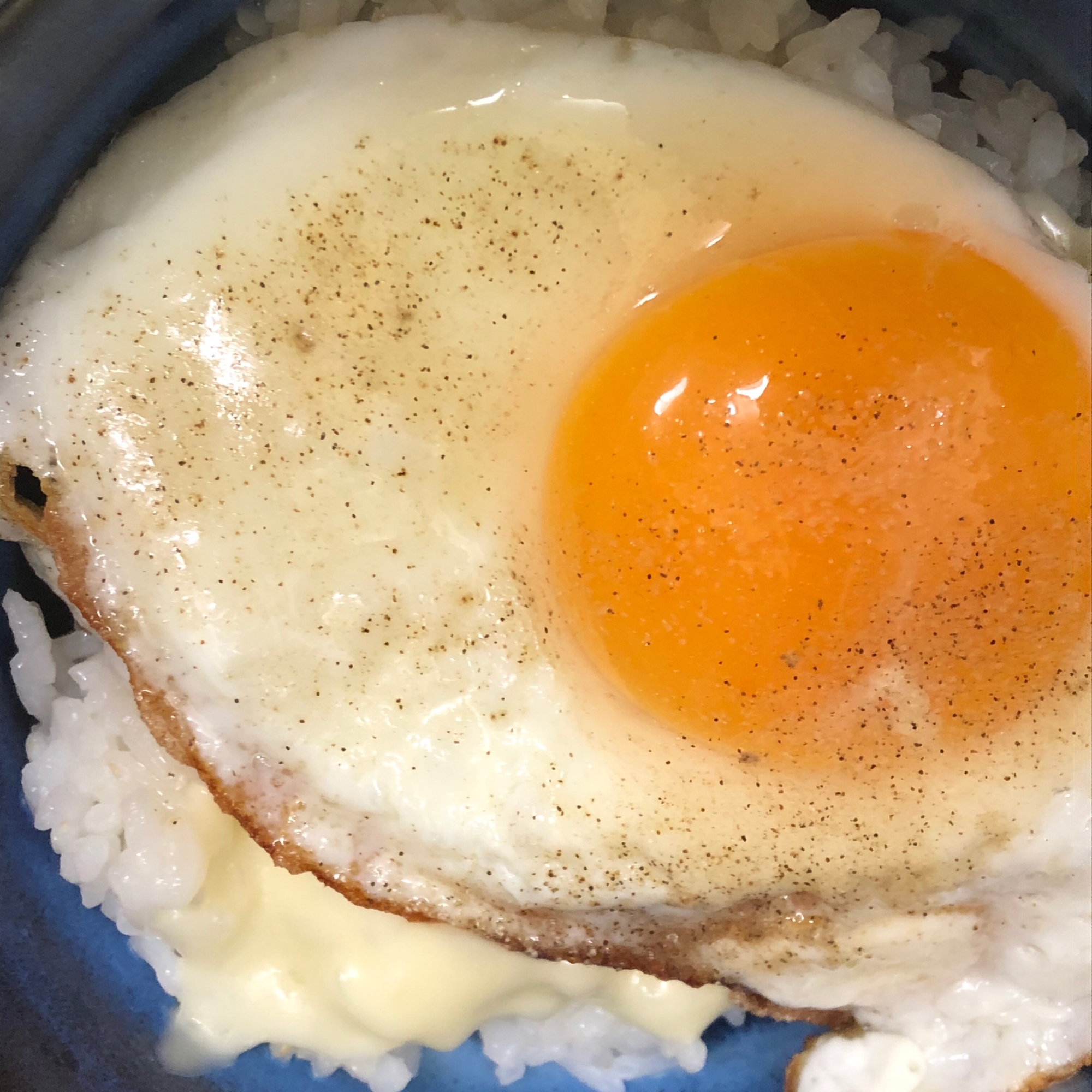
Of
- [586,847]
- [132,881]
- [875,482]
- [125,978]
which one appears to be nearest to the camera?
[875,482]

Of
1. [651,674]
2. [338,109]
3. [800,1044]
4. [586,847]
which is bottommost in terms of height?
[800,1044]

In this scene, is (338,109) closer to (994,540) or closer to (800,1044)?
(994,540)

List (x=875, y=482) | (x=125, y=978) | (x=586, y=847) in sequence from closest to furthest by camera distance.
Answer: (x=875, y=482) < (x=586, y=847) < (x=125, y=978)

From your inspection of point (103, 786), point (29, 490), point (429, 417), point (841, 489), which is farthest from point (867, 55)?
point (103, 786)

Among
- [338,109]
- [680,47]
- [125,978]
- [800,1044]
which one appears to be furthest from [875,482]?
[125,978]

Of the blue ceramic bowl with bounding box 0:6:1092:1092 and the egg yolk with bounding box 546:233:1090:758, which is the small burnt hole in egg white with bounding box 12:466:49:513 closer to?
the blue ceramic bowl with bounding box 0:6:1092:1092

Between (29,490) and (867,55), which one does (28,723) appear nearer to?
(29,490)

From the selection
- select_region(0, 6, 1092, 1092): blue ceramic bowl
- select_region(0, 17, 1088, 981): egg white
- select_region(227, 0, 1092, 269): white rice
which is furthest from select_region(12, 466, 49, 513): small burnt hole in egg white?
select_region(227, 0, 1092, 269): white rice
